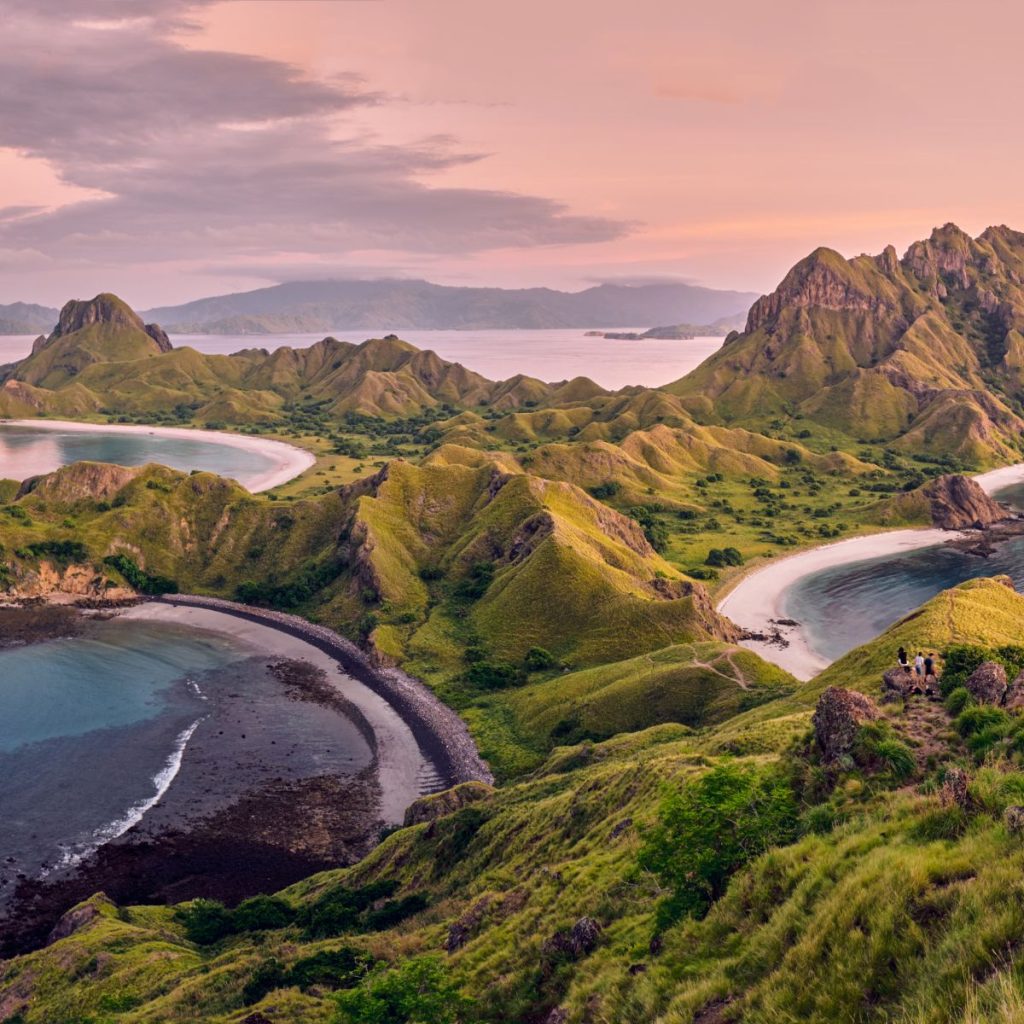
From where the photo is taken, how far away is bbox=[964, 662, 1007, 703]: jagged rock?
42.3m

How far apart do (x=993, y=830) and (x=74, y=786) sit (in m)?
114

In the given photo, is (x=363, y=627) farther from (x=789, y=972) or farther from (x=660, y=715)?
(x=789, y=972)

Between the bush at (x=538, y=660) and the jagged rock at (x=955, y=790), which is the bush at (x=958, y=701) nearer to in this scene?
the jagged rock at (x=955, y=790)

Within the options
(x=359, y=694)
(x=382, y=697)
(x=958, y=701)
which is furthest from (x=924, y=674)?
(x=359, y=694)

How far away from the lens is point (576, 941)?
38.0 metres

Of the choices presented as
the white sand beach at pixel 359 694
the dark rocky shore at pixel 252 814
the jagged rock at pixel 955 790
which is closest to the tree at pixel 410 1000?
the jagged rock at pixel 955 790

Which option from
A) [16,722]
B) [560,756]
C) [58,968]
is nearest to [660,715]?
[560,756]

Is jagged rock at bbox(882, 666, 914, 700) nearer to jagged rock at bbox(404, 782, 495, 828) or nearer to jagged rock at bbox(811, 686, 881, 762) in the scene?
jagged rock at bbox(811, 686, 881, 762)

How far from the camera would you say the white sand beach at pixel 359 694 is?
10644 centimetres

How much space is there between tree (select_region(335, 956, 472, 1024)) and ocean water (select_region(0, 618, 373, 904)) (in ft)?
215

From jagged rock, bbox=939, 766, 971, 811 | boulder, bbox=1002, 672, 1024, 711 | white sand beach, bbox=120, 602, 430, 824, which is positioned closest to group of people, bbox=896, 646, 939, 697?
boulder, bbox=1002, 672, 1024, 711

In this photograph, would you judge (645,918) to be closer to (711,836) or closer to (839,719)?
(711,836)

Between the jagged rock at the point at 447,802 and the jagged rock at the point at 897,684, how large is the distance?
148ft

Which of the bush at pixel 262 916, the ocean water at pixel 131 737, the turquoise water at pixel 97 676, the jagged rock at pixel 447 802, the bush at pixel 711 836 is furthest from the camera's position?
the turquoise water at pixel 97 676
